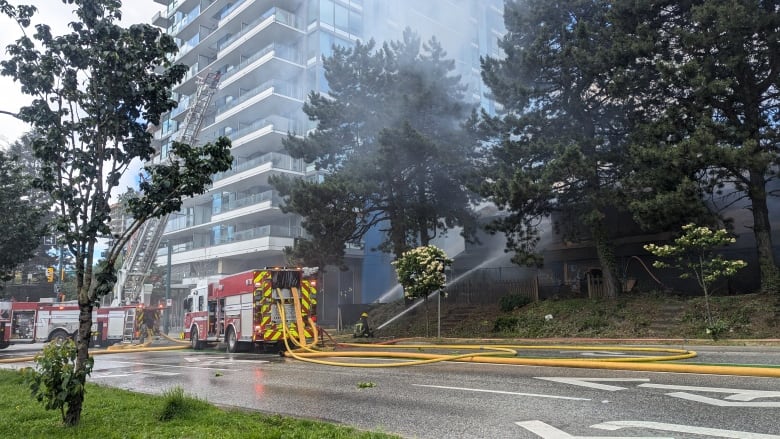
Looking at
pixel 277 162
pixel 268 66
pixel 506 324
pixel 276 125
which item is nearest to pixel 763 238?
pixel 506 324

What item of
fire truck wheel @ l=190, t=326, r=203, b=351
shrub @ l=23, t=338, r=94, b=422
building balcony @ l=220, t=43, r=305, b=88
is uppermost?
building balcony @ l=220, t=43, r=305, b=88

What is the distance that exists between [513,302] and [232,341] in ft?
35.5

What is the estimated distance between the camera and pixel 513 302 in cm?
2206

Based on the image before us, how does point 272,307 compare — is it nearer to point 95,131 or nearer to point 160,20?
point 95,131

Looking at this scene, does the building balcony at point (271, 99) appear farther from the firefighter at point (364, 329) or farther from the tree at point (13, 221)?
the firefighter at point (364, 329)

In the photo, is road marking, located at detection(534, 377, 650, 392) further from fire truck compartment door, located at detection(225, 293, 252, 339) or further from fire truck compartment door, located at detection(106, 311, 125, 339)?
fire truck compartment door, located at detection(106, 311, 125, 339)

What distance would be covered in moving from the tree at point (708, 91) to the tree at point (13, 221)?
2012 cm

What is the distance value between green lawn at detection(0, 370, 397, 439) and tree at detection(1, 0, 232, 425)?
2.75ft

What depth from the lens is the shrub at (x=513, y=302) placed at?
21938 mm

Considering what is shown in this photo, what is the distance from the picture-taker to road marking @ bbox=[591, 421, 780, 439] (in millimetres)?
4614

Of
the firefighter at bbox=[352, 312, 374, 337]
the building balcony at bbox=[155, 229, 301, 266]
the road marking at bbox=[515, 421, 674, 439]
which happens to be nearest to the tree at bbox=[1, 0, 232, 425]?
the road marking at bbox=[515, 421, 674, 439]

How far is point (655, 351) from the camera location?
1209 centimetres

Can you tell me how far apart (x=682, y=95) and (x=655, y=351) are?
30.9 ft

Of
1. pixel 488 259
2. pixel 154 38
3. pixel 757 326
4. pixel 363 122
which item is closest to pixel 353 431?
pixel 154 38
